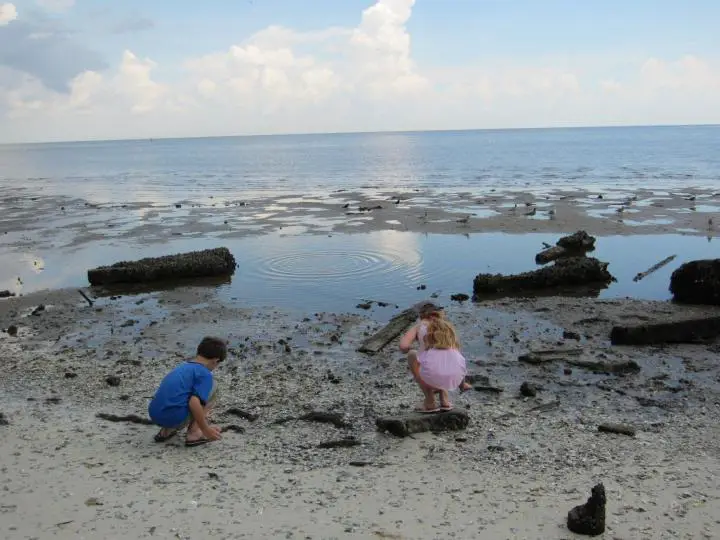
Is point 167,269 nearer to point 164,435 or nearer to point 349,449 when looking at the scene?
point 164,435

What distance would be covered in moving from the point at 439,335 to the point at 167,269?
12.1 meters

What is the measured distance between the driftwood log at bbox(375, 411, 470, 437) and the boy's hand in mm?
1959

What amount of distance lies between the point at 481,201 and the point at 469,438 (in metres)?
30.2

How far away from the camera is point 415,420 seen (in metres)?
7.82

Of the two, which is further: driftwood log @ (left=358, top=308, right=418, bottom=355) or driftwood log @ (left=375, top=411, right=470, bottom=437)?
driftwood log @ (left=358, top=308, right=418, bottom=355)

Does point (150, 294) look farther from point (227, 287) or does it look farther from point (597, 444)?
point (597, 444)

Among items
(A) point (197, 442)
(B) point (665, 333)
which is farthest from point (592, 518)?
(B) point (665, 333)

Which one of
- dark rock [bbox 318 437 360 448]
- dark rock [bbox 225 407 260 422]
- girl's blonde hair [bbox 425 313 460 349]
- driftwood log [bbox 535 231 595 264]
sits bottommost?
dark rock [bbox 225 407 260 422]

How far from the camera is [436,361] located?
8203 millimetres

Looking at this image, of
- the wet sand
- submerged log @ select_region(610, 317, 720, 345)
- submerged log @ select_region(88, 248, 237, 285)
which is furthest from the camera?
submerged log @ select_region(88, 248, 237, 285)

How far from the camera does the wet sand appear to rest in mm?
5812

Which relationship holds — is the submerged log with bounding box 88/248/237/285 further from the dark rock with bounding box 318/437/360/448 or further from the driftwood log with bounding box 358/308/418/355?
the dark rock with bounding box 318/437/360/448

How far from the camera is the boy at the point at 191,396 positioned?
7.46 metres

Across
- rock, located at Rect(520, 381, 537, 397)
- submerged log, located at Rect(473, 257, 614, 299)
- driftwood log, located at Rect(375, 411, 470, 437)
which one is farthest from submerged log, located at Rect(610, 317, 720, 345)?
driftwood log, located at Rect(375, 411, 470, 437)
